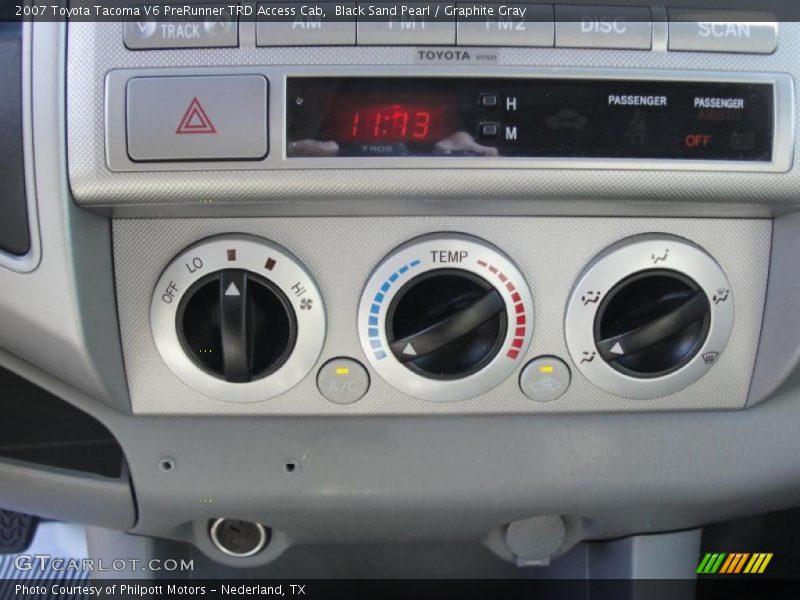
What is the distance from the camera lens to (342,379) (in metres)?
0.73

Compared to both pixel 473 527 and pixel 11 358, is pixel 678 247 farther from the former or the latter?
pixel 11 358

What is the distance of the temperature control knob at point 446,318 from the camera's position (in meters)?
0.70

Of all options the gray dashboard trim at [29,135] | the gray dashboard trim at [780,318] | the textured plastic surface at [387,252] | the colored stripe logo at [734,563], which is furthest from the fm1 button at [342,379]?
the colored stripe logo at [734,563]

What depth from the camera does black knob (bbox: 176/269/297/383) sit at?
0.69 meters

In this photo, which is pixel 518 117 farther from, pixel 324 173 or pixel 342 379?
pixel 342 379

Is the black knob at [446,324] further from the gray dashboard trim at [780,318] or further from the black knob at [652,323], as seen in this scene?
the gray dashboard trim at [780,318]

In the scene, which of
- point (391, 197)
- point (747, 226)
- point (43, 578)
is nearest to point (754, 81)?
point (747, 226)

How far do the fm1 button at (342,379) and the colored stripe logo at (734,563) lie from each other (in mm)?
530

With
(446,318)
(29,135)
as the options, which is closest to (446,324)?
(446,318)

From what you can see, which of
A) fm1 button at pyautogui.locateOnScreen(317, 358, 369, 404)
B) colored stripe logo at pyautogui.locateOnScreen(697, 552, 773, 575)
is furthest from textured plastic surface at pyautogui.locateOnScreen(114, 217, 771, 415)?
colored stripe logo at pyautogui.locateOnScreen(697, 552, 773, 575)

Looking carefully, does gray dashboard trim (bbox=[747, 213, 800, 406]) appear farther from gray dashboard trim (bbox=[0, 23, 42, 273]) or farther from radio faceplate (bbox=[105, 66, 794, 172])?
gray dashboard trim (bbox=[0, 23, 42, 273])

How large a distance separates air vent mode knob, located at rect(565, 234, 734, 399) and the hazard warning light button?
0.32 m

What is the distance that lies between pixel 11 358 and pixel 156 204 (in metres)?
0.23

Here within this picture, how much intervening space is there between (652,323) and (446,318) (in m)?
0.19
